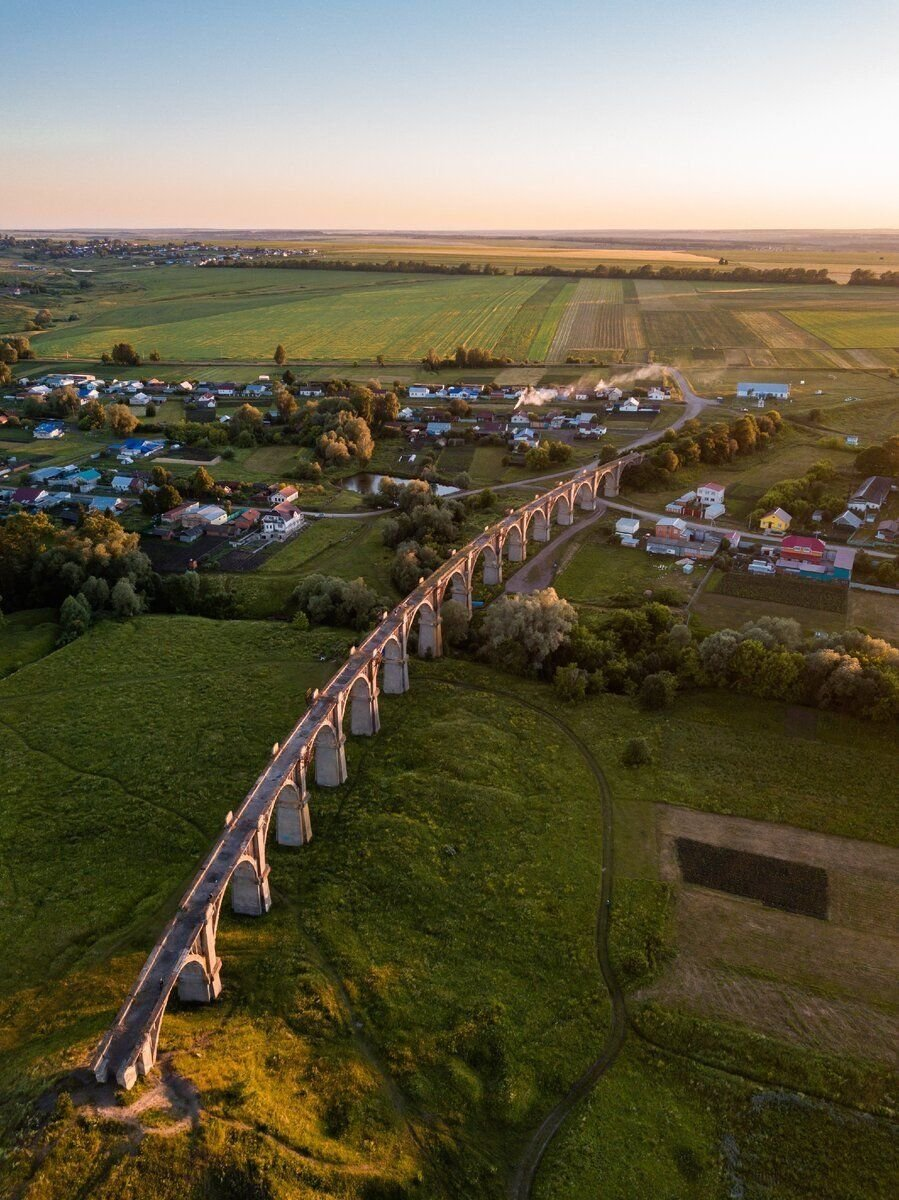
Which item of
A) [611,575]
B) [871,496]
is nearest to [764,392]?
[871,496]

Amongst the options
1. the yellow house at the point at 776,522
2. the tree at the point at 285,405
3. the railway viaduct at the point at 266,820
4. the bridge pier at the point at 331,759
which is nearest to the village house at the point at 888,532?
the yellow house at the point at 776,522

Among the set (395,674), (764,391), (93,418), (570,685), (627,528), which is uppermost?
(764,391)

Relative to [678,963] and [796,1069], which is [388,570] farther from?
[796,1069]

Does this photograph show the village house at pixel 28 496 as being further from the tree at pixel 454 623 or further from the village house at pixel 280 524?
the tree at pixel 454 623

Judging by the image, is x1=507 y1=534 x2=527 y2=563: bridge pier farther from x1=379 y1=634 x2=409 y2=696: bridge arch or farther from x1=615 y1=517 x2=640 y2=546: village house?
x1=379 y1=634 x2=409 y2=696: bridge arch

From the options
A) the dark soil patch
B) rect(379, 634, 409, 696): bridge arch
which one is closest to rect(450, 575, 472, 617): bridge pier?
rect(379, 634, 409, 696): bridge arch

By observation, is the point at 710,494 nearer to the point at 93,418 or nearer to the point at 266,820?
the point at 266,820

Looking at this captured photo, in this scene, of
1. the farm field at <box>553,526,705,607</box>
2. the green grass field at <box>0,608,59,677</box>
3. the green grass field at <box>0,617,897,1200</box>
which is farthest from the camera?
the farm field at <box>553,526,705,607</box>
